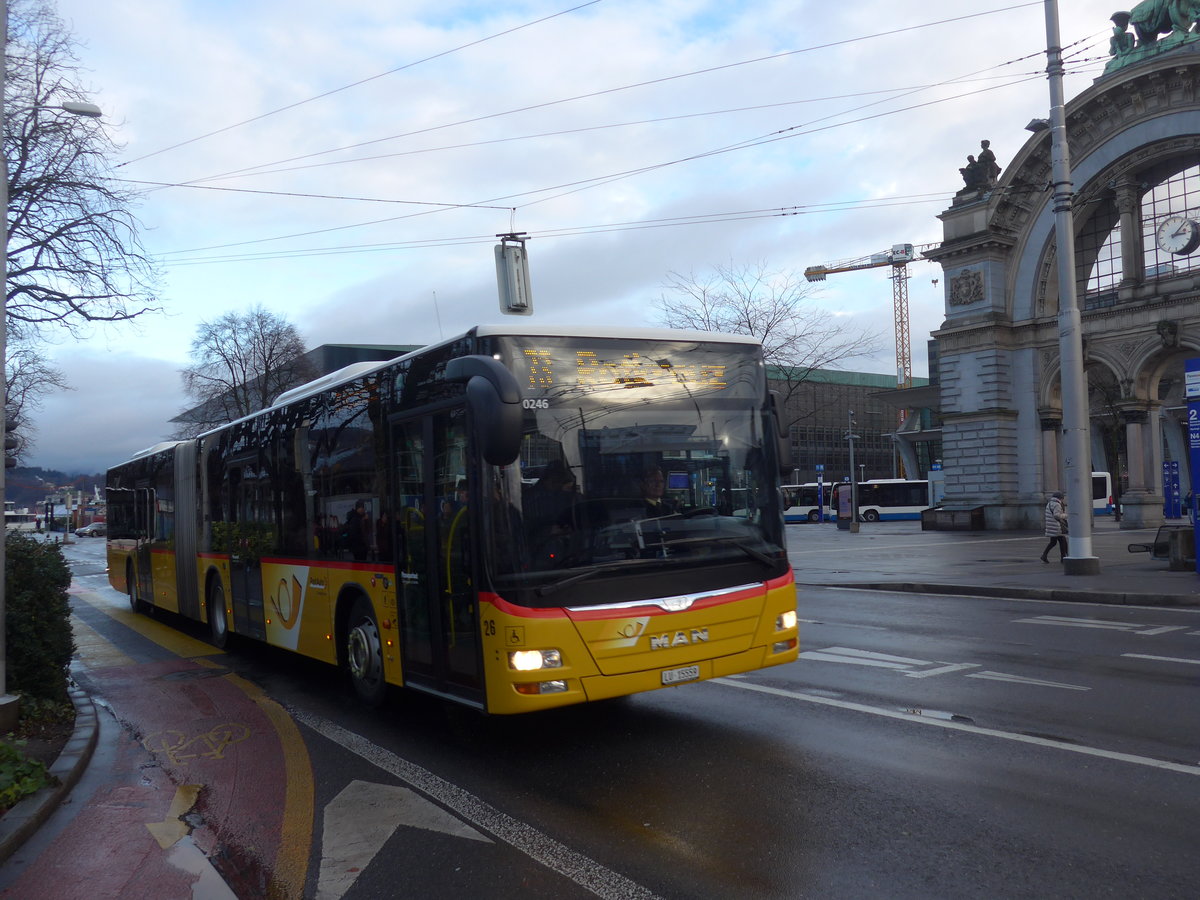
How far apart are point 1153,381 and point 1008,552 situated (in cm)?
1593

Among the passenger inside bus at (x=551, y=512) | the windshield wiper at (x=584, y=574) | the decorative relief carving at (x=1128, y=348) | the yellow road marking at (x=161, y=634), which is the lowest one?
the yellow road marking at (x=161, y=634)

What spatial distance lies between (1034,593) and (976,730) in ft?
33.4

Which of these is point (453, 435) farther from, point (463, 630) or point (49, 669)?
point (49, 669)

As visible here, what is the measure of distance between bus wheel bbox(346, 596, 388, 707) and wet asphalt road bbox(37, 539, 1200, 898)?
0.80ft

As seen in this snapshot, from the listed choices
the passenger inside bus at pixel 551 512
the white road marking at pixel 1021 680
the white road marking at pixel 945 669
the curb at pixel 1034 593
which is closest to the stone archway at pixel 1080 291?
the curb at pixel 1034 593

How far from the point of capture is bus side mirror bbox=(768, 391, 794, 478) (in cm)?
754

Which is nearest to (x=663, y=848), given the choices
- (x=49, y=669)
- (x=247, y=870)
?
(x=247, y=870)

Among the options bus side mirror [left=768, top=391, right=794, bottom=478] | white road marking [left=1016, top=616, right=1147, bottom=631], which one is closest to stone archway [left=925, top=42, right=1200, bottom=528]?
white road marking [left=1016, top=616, right=1147, bottom=631]

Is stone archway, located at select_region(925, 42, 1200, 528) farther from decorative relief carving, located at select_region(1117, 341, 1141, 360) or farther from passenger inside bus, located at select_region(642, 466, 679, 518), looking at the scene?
passenger inside bus, located at select_region(642, 466, 679, 518)

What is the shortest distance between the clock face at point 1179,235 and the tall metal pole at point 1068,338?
21.7 meters

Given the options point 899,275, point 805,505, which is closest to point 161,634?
point 805,505

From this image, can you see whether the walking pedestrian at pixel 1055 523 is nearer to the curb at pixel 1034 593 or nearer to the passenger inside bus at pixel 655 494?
the curb at pixel 1034 593

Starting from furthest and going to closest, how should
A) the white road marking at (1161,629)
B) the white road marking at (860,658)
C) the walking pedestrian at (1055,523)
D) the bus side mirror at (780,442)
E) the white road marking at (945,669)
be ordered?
the walking pedestrian at (1055,523), the white road marking at (1161,629), the white road marking at (860,658), the white road marking at (945,669), the bus side mirror at (780,442)

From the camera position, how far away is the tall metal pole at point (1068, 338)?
1883 centimetres
